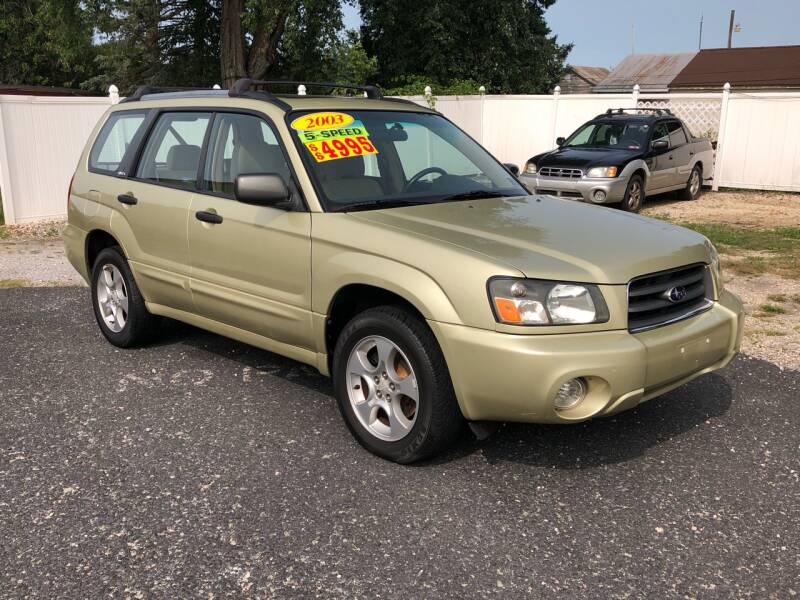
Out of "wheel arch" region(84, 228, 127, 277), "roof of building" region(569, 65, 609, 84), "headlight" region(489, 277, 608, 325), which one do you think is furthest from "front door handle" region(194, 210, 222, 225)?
"roof of building" region(569, 65, 609, 84)

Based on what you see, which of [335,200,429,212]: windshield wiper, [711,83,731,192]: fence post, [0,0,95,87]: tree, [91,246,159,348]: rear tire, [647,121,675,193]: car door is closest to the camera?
[335,200,429,212]: windshield wiper

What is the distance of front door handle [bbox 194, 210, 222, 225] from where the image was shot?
14.6ft

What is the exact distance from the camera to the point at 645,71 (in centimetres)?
4578

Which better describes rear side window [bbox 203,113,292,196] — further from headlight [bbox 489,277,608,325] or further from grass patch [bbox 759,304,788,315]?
grass patch [bbox 759,304,788,315]

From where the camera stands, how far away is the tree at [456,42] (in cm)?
3059

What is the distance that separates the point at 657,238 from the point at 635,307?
2.04 ft

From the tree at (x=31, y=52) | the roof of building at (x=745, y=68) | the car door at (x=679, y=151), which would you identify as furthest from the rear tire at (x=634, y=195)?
the tree at (x=31, y=52)

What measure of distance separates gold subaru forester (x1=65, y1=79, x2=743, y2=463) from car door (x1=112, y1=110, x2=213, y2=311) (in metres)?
0.01

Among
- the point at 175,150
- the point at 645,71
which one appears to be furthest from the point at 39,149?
the point at 645,71

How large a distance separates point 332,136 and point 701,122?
14830 millimetres

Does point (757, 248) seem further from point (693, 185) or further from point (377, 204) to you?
point (377, 204)

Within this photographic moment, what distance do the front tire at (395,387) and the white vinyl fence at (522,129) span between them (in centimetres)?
948

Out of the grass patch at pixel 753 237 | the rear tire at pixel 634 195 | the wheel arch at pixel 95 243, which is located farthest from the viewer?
the rear tire at pixel 634 195

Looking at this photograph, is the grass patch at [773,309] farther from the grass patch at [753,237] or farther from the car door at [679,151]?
the car door at [679,151]
